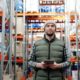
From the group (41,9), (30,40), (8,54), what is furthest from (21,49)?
(41,9)

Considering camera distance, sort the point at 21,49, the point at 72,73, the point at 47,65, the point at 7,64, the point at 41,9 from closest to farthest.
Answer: the point at 47,65 → the point at 7,64 → the point at 72,73 → the point at 21,49 → the point at 41,9

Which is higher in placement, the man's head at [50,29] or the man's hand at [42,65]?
the man's head at [50,29]

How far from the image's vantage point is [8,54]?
6.69m

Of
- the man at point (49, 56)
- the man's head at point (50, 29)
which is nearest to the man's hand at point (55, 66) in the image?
the man at point (49, 56)

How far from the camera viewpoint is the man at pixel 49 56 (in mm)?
3787

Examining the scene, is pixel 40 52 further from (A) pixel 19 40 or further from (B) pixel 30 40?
(B) pixel 30 40

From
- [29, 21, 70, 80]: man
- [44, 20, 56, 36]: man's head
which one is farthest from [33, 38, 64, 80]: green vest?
[44, 20, 56, 36]: man's head

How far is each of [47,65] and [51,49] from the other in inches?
8.6

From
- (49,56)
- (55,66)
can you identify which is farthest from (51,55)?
(55,66)

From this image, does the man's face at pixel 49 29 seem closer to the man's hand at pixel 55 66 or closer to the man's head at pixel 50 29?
the man's head at pixel 50 29

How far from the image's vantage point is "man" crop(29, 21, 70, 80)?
12.4 ft

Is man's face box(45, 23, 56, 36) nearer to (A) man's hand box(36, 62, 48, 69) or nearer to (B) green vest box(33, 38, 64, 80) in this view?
(B) green vest box(33, 38, 64, 80)

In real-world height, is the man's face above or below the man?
above

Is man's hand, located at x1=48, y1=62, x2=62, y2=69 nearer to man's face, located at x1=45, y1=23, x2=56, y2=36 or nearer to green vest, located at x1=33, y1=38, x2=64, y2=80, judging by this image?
green vest, located at x1=33, y1=38, x2=64, y2=80
